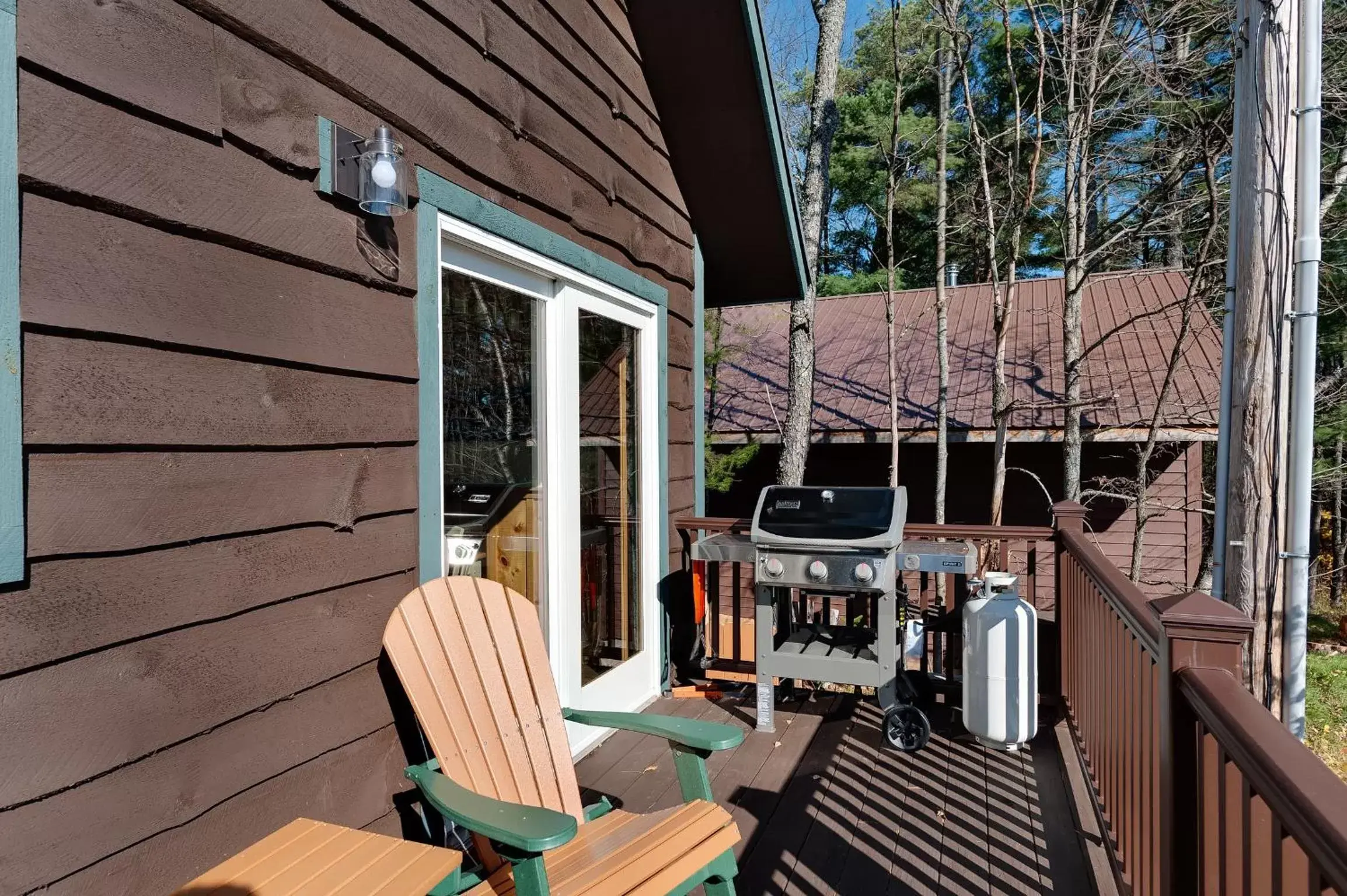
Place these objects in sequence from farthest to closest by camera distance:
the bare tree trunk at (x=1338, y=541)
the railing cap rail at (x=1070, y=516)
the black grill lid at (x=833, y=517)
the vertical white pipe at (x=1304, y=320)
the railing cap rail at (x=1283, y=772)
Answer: the bare tree trunk at (x=1338, y=541) < the railing cap rail at (x=1070, y=516) < the black grill lid at (x=833, y=517) < the vertical white pipe at (x=1304, y=320) < the railing cap rail at (x=1283, y=772)

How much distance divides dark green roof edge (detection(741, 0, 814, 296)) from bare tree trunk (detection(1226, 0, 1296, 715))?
1736 millimetres

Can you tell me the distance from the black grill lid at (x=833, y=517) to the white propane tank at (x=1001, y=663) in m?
0.42

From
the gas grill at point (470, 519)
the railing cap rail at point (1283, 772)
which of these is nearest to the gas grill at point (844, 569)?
the gas grill at point (470, 519)

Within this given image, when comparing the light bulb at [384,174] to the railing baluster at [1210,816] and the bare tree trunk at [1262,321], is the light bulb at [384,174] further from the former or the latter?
the bare tree trunk at [1262,321]

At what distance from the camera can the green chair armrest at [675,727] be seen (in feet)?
6.64

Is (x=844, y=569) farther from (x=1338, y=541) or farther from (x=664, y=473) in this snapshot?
(x=1338, y=541)

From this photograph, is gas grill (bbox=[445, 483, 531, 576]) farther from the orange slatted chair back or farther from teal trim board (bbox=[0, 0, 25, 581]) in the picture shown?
teal trim board (bbox=[0, 0, 25, 581])

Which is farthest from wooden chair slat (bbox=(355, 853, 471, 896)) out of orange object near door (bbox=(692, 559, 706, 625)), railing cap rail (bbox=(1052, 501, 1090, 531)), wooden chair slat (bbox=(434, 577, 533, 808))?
railing cap rail (bbox=(1052, 501, 1090, 531))

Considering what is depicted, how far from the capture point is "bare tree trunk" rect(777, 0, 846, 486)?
312 inches

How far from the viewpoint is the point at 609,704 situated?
346cm

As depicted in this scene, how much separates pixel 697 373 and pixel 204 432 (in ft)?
9.81

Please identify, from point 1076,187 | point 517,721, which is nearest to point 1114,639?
point 517,721

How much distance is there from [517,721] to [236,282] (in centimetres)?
122

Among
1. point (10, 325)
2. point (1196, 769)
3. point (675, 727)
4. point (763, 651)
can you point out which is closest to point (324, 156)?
point (10, 325)
